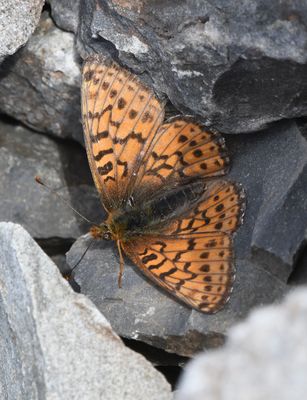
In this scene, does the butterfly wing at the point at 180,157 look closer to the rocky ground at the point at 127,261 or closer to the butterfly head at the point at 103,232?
the rocky ground at the point at 127,261

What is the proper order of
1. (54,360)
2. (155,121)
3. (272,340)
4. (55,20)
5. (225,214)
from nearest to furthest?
(272,340), (54,360), (225,214), (155,121), (55,20)

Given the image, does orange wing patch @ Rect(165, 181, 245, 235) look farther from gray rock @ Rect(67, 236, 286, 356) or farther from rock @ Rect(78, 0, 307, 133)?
rock @ Rect(78, 0, 307, 133)

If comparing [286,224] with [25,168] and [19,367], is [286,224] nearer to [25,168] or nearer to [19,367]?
[19,367]

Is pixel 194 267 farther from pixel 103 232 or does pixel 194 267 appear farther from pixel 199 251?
pixel 103 232

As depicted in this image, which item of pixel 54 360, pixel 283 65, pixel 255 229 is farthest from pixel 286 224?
pixel 54 360

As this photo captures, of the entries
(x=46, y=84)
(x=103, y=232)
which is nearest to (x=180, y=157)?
(x=103, y=232)
